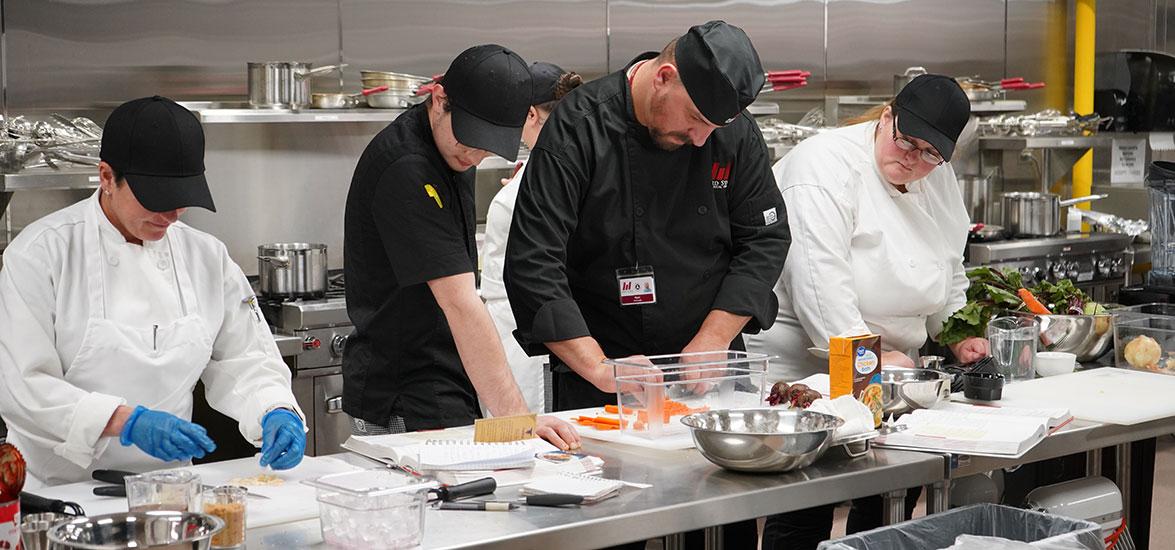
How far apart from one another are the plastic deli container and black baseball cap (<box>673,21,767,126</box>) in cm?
51

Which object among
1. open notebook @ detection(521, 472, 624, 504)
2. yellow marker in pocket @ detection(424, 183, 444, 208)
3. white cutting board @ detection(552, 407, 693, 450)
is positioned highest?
yellow marker in pocket @ detection(424, 183, 444, 208)

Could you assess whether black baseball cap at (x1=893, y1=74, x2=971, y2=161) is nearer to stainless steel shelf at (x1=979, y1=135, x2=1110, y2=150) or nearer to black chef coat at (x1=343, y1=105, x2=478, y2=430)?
black chef coat at (x1=343, y1=105, x2=478, y2=430)

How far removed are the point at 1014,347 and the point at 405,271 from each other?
152 cm

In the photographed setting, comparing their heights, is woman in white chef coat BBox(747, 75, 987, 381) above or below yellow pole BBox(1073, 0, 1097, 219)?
below

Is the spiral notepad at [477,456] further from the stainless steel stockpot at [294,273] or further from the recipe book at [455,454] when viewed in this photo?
the stainless steel stockpot at [294,273]

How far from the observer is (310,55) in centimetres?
468

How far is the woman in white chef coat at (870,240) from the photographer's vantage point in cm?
313

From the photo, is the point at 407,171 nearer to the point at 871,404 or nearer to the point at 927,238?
the point at 871,404

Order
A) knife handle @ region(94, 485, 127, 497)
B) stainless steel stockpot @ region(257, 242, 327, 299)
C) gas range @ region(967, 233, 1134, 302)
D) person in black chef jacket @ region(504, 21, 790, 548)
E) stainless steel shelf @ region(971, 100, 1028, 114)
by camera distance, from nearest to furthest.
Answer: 1. knife handle @ region(94, 485, 127, 497)
2. person in black chef jacket @ region(504, 21, 790, 548)
3. stainless steel stockpot @ region(257, 242, 327, 299)
4. gas range @ region(967, 233, 1134, 302)
5. stainless steel shelf @ region(971, 100, 1028, 114)

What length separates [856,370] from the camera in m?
2.52

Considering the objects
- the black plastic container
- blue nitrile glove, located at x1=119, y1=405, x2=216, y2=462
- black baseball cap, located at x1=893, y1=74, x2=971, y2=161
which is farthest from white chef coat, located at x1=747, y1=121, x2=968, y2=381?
blue nitrile glove, located at x1=119, y1=405, x2=216, y2=462

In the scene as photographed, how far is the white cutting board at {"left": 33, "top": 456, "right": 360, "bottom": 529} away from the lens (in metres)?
1.98

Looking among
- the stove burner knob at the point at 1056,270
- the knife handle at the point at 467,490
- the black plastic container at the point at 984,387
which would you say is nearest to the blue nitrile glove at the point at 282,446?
the knife handle at the point at 467,490

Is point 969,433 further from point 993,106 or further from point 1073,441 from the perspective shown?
point 993,106
